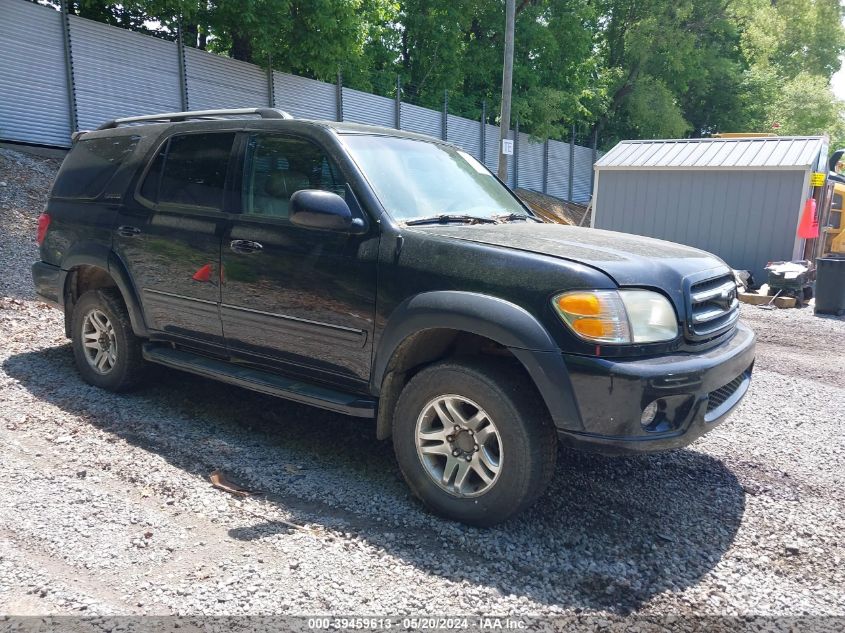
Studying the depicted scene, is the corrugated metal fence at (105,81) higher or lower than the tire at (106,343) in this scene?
higher

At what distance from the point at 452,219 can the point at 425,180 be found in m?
0.38

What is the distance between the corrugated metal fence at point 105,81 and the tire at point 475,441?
456 inches

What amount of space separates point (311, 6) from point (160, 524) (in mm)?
13660

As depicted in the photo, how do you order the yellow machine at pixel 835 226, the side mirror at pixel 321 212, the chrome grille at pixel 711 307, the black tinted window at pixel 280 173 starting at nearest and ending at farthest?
the chrome grille at pixel 711 307 → the side mirror at pixel 321 212 → the black tinted window at pixel 280 173 → the yellow machine at pixel 835 226

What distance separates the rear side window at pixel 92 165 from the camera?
511 cm

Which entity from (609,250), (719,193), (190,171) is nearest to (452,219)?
(609,250)

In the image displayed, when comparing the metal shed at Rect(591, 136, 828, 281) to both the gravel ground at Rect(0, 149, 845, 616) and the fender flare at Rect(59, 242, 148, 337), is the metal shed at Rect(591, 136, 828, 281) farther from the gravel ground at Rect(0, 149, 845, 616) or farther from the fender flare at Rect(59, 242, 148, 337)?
the fender flare at Rect(59, 242, 148, 337)

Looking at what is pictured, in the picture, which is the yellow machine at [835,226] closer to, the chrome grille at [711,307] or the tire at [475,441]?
the chrome grille at [711,307]

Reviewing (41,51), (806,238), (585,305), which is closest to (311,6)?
(41,51)

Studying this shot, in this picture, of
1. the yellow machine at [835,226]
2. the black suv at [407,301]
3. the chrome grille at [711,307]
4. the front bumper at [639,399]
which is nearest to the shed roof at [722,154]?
the yellow machine at [835,226]

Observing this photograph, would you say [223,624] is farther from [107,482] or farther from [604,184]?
[604,184]

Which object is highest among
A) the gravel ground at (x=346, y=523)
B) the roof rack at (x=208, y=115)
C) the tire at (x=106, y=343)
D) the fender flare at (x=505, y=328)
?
the roof rack at (x=208, y=115)

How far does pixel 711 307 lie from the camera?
3.56 meters

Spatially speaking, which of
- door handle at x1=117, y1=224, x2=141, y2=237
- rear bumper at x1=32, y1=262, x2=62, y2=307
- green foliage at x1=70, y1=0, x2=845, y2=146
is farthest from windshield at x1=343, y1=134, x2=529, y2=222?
green foliage at x1=70, y1=0, x2=845, y2=146
